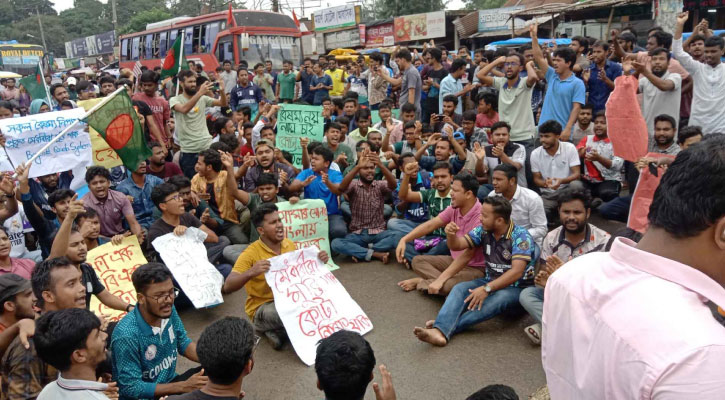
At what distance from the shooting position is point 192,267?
5.27 metres

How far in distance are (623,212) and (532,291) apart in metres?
2.91

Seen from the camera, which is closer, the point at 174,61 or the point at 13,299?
the point at 13,299

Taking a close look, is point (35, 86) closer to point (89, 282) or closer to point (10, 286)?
point (89, 282)

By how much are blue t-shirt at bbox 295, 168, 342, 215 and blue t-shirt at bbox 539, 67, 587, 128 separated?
2980 mm

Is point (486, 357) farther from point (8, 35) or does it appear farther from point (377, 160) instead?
point (8, 35)

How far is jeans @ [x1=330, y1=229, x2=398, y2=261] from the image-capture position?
6258mm

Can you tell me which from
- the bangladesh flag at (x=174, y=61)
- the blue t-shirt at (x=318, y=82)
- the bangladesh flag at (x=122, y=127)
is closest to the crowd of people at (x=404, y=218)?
the bangladesh flag at (x=122, y=127)

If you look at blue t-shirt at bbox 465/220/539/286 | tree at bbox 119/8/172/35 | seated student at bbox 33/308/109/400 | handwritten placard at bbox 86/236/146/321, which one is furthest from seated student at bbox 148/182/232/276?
tree at bbox 119/8/172/35

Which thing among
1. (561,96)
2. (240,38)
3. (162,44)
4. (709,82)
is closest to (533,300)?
(561,96)

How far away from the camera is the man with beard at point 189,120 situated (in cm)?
754

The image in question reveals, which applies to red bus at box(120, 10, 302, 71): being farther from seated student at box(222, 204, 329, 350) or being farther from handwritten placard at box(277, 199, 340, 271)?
seated student at box(222, 204, 329, 350)

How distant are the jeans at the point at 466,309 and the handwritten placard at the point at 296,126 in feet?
14.0

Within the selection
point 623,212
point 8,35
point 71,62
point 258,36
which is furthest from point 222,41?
point 8,35

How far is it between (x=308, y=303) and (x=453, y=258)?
1.60m
